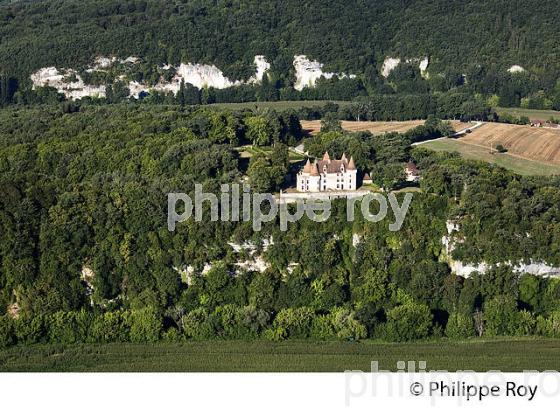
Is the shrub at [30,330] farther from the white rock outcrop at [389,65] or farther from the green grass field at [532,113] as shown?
the white rock outcrop at [389,65]

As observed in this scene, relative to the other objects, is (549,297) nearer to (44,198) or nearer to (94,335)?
(94,335)

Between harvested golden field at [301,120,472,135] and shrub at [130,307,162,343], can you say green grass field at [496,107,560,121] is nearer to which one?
harvested golden field at [301,120,472,135]

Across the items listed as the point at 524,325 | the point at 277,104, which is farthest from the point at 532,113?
the point at 524,325

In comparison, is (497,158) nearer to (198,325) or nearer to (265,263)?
(265,263)

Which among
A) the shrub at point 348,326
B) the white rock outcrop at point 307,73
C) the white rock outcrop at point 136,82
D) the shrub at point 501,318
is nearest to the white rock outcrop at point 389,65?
the white rock outcrop at point 307,73

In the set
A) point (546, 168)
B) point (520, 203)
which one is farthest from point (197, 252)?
point (546, 168)
